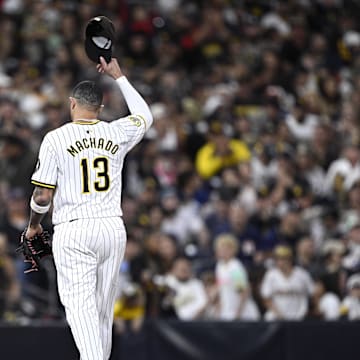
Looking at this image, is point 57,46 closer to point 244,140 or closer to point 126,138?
point 244,140

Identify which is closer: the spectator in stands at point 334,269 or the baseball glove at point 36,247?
the baseball glove at point 36,247

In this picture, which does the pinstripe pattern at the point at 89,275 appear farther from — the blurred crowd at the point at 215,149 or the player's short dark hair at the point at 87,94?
the blurred crowd at the point at 215,149

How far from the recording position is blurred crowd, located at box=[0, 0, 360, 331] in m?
11.9

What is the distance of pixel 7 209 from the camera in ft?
40.3

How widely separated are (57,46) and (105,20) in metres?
7.70

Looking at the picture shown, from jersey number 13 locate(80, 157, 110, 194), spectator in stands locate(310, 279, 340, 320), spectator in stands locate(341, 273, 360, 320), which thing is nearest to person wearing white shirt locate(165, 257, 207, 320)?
spectator in stands locate(310, 279, 340, 320)

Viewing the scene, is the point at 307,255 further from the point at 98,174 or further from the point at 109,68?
the point at 98,174

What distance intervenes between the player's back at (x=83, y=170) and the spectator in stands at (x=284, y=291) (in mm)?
4633

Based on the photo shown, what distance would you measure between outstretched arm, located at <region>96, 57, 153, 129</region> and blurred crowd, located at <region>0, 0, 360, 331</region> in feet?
11.3

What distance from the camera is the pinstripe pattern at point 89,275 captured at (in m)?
7.46

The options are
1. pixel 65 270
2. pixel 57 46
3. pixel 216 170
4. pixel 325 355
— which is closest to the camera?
pixel 65 270

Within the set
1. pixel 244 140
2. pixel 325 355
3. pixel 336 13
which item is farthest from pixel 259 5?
pixel 325 355

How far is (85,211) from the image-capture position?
7574mm

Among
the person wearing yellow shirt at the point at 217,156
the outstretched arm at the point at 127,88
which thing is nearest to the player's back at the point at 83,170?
the outstretched arm at the point at 127,88
